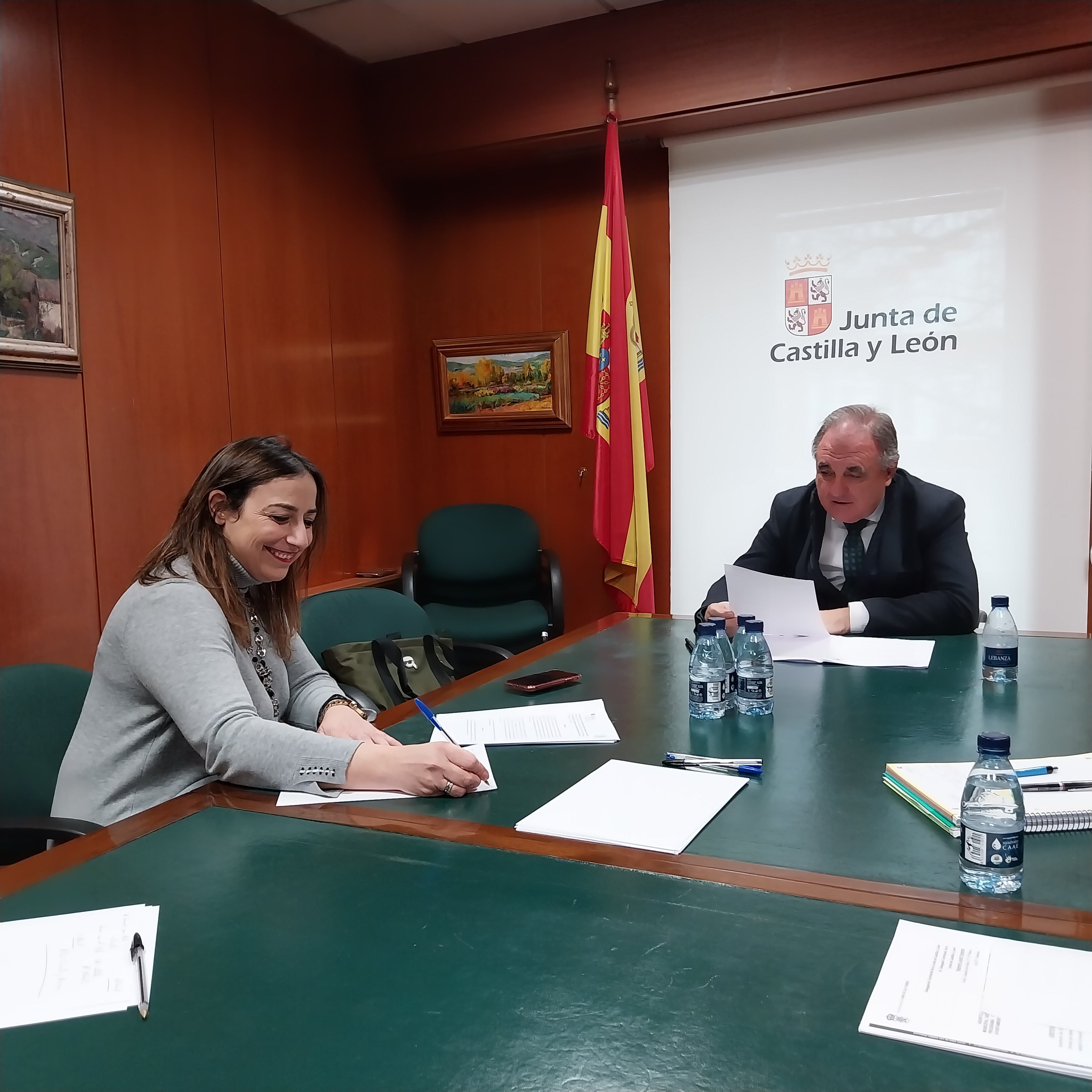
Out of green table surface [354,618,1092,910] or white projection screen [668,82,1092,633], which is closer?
green table surface [354,618,1092,910]

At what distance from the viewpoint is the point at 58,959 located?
3.11ft

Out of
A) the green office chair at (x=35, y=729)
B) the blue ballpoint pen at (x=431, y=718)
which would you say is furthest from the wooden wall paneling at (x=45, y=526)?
the blue ballpoint pen at (x=431, y=718)

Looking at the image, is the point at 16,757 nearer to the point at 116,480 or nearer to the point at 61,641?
the point at 61,641

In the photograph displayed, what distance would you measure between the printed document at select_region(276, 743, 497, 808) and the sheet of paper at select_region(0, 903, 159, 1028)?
Result: 1.06ft

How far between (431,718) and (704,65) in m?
3.23

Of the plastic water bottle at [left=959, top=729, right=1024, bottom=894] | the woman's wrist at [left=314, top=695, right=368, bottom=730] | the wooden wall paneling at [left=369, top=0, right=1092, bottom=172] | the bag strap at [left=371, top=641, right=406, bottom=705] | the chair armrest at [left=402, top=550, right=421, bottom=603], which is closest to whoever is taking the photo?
the plastic water bottle at [left=959, top=729, right=1024, bottom=894]

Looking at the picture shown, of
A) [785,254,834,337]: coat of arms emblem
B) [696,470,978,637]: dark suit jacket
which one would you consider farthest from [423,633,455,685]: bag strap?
[785,254,834,337]: coat of arms emblem

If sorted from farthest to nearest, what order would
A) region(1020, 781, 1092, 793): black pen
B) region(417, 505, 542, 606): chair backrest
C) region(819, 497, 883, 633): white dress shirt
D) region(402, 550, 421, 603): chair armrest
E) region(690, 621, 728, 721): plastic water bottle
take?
1. region(417, 505, 542, 606): chair backrest
2. region(402, 550, 421, 603): chair armrest
3. region(819, 497, 883, 633): white dress shirt
4. region(690, 621, 728, 721): plastic water bottle
5. region(1020, 781, 1092, 793): black pen

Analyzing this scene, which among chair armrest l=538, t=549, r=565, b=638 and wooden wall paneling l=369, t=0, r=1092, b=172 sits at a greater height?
wooden wall paneling l=369, t=0, r=1092, b=172

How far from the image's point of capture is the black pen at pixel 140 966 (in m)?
0.85

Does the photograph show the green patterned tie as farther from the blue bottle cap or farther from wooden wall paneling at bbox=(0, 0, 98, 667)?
wooden wall paneling at bbox=(0, 0, 98, 667)

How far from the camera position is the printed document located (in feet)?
4.46

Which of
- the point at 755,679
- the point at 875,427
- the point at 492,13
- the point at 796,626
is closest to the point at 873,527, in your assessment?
the point at 875,427

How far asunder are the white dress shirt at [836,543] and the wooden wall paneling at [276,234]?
194 cm
